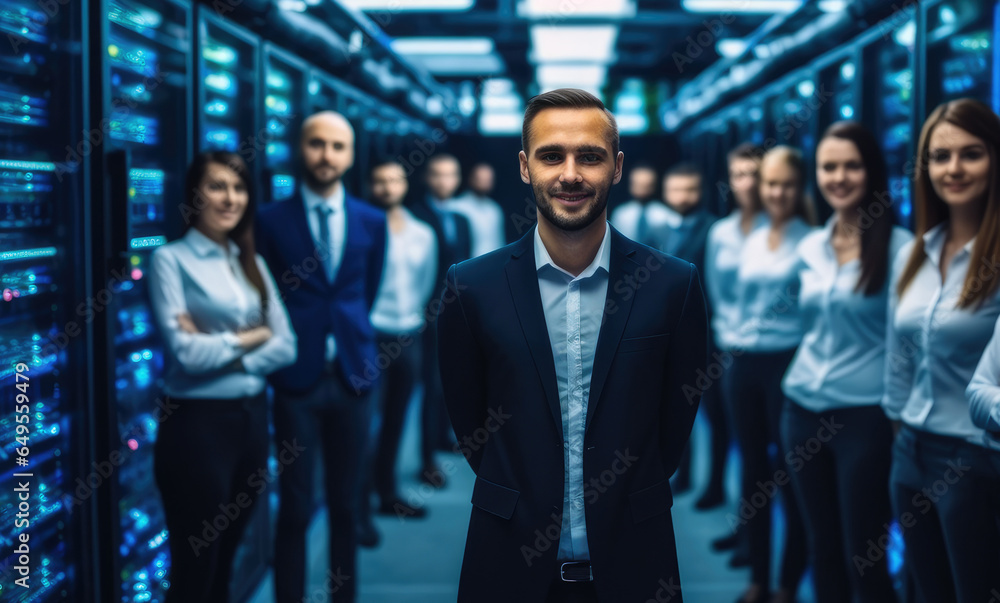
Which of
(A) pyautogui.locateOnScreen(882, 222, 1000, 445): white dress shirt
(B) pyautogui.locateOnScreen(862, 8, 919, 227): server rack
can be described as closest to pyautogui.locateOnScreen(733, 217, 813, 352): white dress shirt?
(B) pyautogui.locateOnScreen(862, 8, 919, 227): server rack

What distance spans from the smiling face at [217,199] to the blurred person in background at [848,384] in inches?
81.5

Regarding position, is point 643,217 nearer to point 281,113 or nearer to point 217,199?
point 281,113

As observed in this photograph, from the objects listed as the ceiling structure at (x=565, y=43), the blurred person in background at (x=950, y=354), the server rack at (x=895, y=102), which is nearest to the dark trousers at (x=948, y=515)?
the blurred person in background at (x=950, y=354)

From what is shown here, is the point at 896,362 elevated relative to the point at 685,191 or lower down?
lower down

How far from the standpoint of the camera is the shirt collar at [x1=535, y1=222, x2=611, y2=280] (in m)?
1.85

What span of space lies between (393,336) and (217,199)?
224cm

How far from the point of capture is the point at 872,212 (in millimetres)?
3029


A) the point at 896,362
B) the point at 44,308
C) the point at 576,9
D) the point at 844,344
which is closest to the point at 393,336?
the point at 576,9

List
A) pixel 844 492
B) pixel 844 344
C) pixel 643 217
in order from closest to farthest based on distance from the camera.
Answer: pixel 844 492, pixel 844 344, pixel 643 217

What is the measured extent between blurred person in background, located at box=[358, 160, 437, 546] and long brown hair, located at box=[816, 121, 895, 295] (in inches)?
108

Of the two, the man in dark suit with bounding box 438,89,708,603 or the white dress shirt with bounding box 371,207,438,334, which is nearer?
the man in dark suit with bounding box 438,89,708,603

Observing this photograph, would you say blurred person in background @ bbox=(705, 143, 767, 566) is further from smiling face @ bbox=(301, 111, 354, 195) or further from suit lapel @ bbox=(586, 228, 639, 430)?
suit lapel @ bbox=(586, 228, 639, 430)

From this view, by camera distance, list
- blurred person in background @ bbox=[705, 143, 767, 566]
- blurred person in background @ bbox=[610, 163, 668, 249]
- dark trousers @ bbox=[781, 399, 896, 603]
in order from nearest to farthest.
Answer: dark trousers @ bbox=[781, 399, 896, 603], blurred person in background @ bbox=[705, 143, 767, 566], blurred person in background @ bbox=[610, 163, 668, 249]

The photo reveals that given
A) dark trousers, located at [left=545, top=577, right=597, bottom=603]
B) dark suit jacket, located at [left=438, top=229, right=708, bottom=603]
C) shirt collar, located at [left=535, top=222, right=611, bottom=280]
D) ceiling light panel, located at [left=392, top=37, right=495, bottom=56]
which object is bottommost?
dark trousers, located at [left=545, top=577, right=597, bottom=603]
